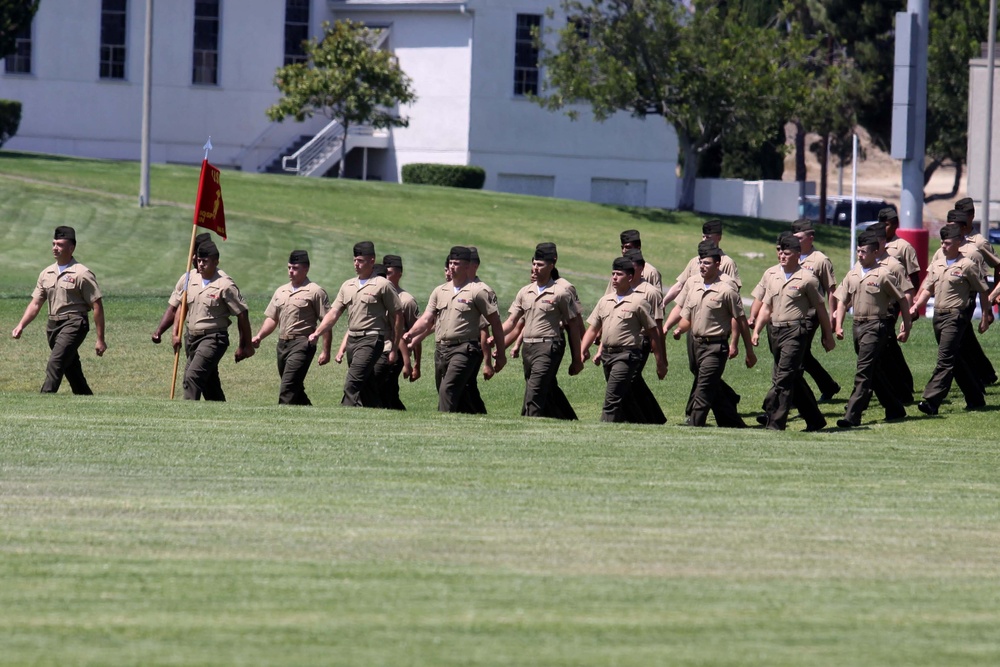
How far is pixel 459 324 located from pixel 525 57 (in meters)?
40.9

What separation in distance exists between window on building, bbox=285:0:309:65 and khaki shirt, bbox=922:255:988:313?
40347 mm

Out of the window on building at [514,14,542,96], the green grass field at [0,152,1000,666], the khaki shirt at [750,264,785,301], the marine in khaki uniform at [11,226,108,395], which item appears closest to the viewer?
the green grass field at [0,152,1000,666]

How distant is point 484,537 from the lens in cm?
852

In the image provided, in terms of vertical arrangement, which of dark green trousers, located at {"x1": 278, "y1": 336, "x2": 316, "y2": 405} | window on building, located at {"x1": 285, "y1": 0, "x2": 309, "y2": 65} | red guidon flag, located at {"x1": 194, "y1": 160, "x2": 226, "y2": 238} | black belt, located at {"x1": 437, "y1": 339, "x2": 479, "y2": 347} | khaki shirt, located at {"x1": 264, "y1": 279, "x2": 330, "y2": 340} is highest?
window on building, located at {"x1": 285, "y1": 0, "x2": 309, "y2": 65}

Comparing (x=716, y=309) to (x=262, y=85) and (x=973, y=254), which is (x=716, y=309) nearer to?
(x=973, y=254)

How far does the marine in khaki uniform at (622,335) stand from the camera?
14164mm

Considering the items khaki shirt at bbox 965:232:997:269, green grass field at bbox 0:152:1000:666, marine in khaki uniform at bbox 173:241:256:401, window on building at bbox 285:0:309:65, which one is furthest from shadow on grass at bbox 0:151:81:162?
khaki shirt at bbox 965:232:997:269

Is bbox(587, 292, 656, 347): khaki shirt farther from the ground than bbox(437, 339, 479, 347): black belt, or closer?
farther from the ground

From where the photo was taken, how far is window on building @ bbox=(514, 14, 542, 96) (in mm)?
53938

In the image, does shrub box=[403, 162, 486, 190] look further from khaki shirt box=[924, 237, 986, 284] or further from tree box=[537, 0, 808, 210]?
khaki shirt box=[924, 237, 986, 284]

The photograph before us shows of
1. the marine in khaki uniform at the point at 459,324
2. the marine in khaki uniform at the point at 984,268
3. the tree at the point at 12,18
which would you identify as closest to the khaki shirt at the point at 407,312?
the marine in khaki uniform at the point at 459,324

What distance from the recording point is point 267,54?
53.4m

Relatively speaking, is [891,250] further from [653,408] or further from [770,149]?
[770,149]

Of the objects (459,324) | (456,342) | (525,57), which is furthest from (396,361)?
(525,57)
